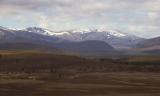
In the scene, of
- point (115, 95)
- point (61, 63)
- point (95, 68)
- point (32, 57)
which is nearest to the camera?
point (115, 95)

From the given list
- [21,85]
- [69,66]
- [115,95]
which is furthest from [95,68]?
[115,95]

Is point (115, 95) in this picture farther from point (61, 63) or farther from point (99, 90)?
point (61, 63)

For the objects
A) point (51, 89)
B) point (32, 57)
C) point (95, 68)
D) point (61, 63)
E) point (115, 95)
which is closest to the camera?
point (115, 95)

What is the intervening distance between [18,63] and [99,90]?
199 ft

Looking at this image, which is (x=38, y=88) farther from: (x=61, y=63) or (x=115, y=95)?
(x=61, y=63)

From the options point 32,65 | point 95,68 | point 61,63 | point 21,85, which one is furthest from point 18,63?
point 21,85

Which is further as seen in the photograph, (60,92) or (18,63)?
(18,63)

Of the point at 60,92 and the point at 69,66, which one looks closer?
the point at 60,92

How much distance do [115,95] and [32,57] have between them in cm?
8250

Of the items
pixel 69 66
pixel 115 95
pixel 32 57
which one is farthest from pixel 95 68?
pixel 115 95

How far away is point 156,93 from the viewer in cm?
6328

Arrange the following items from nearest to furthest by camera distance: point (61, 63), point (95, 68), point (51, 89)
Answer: point (51, 89) < point (95, 68) < point (61, 63)

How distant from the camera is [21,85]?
233 feet

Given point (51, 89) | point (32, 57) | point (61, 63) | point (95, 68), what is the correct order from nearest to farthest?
point (51, 89) → point (95, 68) → point (61, 63) → point (32, 57)
